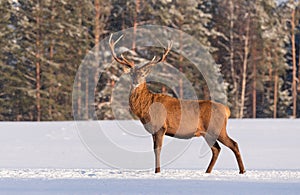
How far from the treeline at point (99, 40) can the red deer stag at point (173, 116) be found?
2359 cm

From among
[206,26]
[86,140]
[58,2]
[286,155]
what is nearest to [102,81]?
[58,2]

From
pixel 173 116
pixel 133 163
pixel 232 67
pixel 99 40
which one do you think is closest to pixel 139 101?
pixel 173 116

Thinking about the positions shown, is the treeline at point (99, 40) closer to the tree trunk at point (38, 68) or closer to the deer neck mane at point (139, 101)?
the tree trunk at point (38, 68)

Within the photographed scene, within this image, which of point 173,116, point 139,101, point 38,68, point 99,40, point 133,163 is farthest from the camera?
point 99,40

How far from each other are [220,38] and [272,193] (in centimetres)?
3420

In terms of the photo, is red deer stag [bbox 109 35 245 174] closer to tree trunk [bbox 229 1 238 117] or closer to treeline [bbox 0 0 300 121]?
treeline [bbox 0 0 300 121]

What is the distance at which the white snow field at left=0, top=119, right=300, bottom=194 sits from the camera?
827 cm

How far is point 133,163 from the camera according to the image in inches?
625

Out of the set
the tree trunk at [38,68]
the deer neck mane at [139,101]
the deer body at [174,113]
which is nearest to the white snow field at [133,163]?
the deer body at [174,113]

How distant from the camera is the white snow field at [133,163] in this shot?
8266 mm

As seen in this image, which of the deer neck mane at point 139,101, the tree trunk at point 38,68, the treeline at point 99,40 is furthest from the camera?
the treeline at point 99,40

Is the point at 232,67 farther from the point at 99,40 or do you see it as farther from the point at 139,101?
the point at 139,101

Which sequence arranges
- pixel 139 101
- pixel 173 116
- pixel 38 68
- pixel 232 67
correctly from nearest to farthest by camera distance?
pixel 139 101 → pixel 173 116 → pixel 38 68 → pixel 232 67

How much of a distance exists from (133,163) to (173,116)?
217 inches
